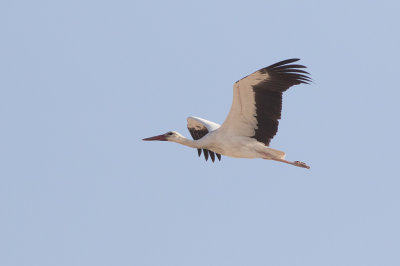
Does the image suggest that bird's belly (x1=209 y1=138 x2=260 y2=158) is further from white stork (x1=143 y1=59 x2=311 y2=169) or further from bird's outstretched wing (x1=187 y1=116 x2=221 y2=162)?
bird's outstretched wing (x1=187 y1=116 x2=221 y2=162)

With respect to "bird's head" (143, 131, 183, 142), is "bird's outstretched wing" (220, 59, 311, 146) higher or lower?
higher

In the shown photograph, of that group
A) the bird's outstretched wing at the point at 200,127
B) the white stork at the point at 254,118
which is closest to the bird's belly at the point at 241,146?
the white stork at the point at 254,118

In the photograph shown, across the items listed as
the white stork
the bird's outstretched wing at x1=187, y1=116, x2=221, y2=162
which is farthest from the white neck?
the bird's outstretched wing at x1=187, y1=116, x2=221, y2=162

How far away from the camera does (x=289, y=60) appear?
24812 mm

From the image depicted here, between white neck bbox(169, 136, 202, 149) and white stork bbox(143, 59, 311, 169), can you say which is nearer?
white stork bbox(143, 59, 311, 169)

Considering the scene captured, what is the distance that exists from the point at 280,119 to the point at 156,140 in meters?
3.05

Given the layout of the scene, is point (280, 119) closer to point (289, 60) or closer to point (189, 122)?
point (289, 60)

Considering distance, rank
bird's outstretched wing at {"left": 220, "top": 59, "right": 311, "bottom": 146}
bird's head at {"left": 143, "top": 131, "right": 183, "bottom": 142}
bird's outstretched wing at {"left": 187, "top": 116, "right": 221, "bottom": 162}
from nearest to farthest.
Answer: bird's outstretched wing at {"left": 220, "top": 59, "right": 311, "bottom": 146} < bird's head at {"left": 143, "top": 131, "right": 183, "bottom": 142} < bird's outstretched wing at {"left": 187, "top": 116, "right": 221, "bottom": 162}

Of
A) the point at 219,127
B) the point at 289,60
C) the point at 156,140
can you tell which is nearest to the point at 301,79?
the point at 289,60

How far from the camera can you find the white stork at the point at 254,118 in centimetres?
2494

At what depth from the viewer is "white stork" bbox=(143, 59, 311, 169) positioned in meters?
24.9

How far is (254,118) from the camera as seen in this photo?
25.7 m

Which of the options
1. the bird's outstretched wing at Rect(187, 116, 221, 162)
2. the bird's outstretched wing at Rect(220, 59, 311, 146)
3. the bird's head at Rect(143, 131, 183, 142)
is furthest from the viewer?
the bird's outstretched wing at Rect(187, 116, 221, 162)

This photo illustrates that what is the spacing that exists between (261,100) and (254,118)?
57 cm
